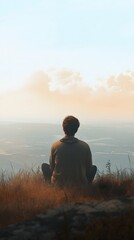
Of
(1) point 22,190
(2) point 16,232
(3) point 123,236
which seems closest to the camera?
(3) point 123,236

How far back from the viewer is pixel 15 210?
7086 mm

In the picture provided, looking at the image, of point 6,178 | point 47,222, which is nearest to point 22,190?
point 6,178

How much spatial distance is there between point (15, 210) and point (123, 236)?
234 centimetres

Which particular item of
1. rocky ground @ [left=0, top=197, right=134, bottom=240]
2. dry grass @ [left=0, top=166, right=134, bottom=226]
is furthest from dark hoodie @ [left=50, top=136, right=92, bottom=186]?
rocky ground @ [left=0, top=197, right=134, bottom=240]

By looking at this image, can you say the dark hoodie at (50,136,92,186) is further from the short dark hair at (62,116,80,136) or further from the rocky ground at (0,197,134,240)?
the rocky ground at (0,197,134,240)

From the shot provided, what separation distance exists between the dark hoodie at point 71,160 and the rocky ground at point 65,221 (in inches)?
122

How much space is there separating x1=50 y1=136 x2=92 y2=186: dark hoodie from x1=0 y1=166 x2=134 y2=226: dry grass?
36cm

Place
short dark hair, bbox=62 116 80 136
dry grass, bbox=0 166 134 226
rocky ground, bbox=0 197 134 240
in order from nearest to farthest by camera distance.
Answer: rocky ground, bbox=0 197 134 240
dry grass, bbox=0 166 134 226
short dark hair, bbox=62 116 80 136

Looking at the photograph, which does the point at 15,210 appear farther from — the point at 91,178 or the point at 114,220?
the point at 91,178

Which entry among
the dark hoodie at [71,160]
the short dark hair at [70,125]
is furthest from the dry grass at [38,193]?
the short dark hair at [70,125]

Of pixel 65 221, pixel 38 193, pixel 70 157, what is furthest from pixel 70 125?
pixel 65 221

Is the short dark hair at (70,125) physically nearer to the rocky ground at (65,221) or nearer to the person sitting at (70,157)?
the person sitting at (70,157)

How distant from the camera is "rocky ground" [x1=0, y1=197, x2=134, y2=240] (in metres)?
5.52

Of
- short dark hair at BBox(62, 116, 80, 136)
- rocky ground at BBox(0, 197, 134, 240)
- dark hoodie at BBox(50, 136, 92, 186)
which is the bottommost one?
rocky ground at BBox(0, 197, 134, 240)
